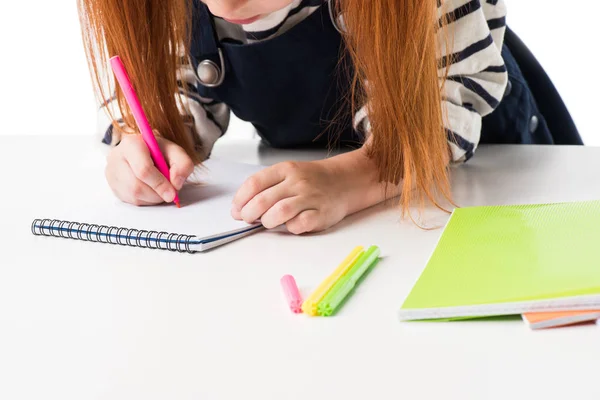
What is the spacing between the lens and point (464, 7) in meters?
0.73

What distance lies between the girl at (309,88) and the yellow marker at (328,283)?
8 centimetres

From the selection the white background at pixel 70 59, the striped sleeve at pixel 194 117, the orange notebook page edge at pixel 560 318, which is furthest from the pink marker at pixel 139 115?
the white background at pixel 70 59

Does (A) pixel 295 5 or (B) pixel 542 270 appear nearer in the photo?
(B) pixel 542 270

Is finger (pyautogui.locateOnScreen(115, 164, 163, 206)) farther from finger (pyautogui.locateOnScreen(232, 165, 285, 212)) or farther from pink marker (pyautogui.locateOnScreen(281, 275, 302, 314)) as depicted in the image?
pink marker (pyautogui.locateOnScreen(281, 275, 302, 314))

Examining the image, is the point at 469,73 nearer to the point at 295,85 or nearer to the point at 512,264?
the point at 295,85

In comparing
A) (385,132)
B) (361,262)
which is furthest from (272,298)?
(385,132)

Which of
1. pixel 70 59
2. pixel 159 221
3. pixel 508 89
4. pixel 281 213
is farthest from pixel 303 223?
pixel 70 59

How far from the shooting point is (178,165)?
2.32ft

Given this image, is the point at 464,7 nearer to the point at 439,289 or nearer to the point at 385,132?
the point at 385,132

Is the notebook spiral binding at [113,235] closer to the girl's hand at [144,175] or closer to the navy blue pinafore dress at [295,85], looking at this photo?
the girl's hand at [144,175]

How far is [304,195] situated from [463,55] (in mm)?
232

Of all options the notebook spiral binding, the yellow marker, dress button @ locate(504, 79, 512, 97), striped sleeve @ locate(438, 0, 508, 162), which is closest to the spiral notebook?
the notebook spiral binding

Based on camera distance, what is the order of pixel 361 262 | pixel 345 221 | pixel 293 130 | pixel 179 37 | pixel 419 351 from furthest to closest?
pixel 293 130
pixel 179 37
pixel 345 221
pixel 361 262
pixel 419 351

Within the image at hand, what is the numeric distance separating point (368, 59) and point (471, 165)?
0.20 m
